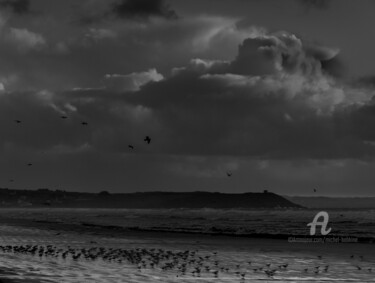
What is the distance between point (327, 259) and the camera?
147ft

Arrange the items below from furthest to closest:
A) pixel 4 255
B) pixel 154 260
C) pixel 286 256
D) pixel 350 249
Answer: pixel 350 249 → pixel 286 256 → pixel 4 255 → pixel 154 260

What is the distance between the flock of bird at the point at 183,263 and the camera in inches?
1340

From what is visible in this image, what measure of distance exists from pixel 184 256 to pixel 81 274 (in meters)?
13.2

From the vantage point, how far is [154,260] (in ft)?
132

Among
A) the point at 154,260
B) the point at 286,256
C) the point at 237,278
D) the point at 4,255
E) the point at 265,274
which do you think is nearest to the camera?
the point at 237,278

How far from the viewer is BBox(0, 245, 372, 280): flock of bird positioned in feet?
112

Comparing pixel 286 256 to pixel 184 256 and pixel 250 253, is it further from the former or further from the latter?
pixel 184 256

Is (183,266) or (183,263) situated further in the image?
(183,263)

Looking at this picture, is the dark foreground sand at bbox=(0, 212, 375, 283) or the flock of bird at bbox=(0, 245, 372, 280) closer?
the dark foreground sand at bbox=(0, 212, 375, 283)

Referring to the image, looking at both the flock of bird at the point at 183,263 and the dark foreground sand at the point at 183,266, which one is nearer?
the dark foreground sand at the point at 183,266

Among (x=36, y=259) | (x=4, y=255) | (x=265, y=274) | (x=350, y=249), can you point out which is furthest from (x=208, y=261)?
(x=350, y=249)

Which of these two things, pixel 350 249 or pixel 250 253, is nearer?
pixel 250 253

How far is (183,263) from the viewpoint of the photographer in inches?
1516

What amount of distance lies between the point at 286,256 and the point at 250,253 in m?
3.69
